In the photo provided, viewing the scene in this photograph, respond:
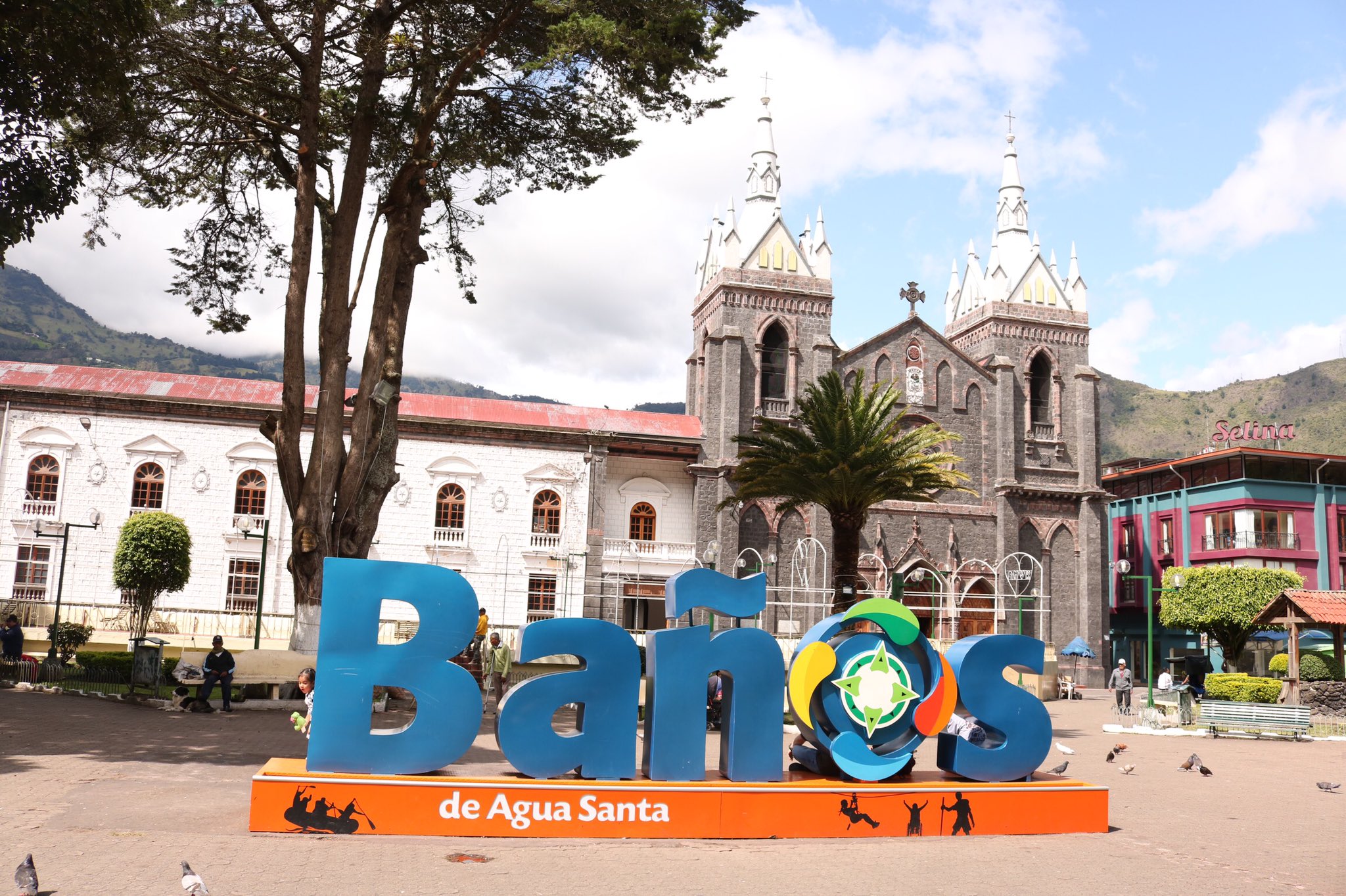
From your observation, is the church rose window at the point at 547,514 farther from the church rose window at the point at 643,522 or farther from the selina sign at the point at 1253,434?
the selina sign at the point at 1253,434

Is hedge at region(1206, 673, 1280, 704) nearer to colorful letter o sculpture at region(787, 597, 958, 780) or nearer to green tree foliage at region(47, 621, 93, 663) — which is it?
colorful letter o sculpture at region(787, 597, 958, 780)

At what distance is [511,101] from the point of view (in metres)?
18.0

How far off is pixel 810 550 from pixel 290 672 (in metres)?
21.8

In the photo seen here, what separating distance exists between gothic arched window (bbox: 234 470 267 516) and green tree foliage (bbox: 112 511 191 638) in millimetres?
4827

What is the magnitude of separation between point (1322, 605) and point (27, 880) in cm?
2612

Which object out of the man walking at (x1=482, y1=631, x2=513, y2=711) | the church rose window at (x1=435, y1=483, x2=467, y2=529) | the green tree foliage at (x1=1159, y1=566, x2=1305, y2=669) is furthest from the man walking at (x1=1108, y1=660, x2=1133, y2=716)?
→ the church rose window at (x1=435, y1=483, x2=467, y2=529)

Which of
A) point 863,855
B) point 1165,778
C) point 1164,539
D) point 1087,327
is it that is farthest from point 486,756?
point 1164,539

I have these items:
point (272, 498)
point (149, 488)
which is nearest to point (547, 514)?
point (272, 498)

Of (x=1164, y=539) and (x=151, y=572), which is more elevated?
(x=1164, y=539)

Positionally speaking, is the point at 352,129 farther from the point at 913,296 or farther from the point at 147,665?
the point at 913,296

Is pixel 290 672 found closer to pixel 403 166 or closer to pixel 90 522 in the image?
pixel 403 166

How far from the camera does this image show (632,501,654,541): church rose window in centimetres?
3756

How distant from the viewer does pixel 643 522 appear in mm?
37656

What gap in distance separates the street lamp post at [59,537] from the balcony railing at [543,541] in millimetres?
13049
